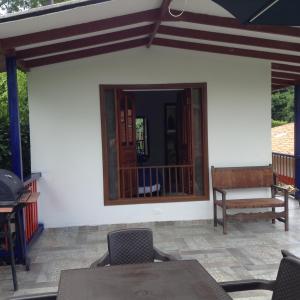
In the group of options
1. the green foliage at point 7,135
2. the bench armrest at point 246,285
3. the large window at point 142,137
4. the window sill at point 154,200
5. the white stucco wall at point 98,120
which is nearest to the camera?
the bench armrest at point 246,285

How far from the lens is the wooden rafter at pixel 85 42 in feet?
17.1

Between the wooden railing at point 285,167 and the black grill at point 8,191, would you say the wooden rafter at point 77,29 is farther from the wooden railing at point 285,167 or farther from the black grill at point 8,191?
the wooden railing at point 285,167

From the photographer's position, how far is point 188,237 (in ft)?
19.0

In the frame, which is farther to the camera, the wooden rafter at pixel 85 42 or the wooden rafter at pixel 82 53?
the wooden rafter at pixel 82 53

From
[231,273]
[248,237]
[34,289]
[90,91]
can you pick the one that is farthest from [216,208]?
[34,289]

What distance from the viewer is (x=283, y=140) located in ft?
50.5

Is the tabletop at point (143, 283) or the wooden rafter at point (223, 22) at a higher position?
the wooden rafter at point (223, 22)

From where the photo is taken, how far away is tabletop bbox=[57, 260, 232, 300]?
7.14 ft

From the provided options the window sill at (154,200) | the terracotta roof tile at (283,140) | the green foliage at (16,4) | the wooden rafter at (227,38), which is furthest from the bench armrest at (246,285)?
the green foliage at (16,4)

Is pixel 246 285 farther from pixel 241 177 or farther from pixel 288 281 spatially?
pixel 241 177

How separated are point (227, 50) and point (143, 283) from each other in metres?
4.67

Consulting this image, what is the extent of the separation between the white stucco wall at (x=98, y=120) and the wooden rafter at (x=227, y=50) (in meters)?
0.16

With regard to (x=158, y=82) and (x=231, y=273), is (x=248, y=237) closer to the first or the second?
(x=231, y=273)

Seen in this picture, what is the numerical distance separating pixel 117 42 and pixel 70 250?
298 centimetres
